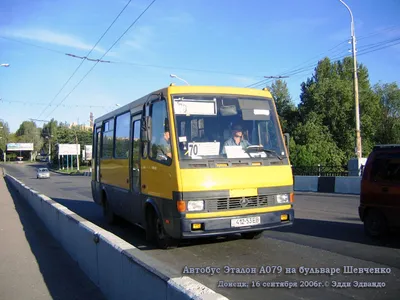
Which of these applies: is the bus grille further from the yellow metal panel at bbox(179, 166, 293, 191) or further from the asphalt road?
the asphalt road

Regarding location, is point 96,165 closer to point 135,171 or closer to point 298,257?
point 135,171

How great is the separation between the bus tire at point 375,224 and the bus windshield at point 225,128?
2.28 m

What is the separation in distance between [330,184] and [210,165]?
15199 mm

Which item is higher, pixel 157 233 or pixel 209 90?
pixel 209 90

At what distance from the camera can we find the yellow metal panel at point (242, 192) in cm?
639

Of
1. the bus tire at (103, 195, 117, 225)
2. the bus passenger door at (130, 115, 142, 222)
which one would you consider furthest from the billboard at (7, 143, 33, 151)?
the bus passenger door at (130, 115, 142, 222)

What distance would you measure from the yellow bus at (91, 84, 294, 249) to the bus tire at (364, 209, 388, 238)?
1.91 m

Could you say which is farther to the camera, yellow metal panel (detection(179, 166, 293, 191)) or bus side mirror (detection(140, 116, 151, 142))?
bus side mirror (detection(140, 116, 151, 142))

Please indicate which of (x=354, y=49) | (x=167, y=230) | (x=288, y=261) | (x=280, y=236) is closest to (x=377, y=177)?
(x=280, y=236)

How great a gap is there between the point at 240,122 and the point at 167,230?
2233 millimetres

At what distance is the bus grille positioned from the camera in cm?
629

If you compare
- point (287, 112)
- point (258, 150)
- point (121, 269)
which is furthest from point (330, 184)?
point (287, 112)

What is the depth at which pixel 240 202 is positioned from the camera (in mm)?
6465

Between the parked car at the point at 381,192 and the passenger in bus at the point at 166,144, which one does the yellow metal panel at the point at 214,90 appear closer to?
the passenger in bus at the point at 166,144
